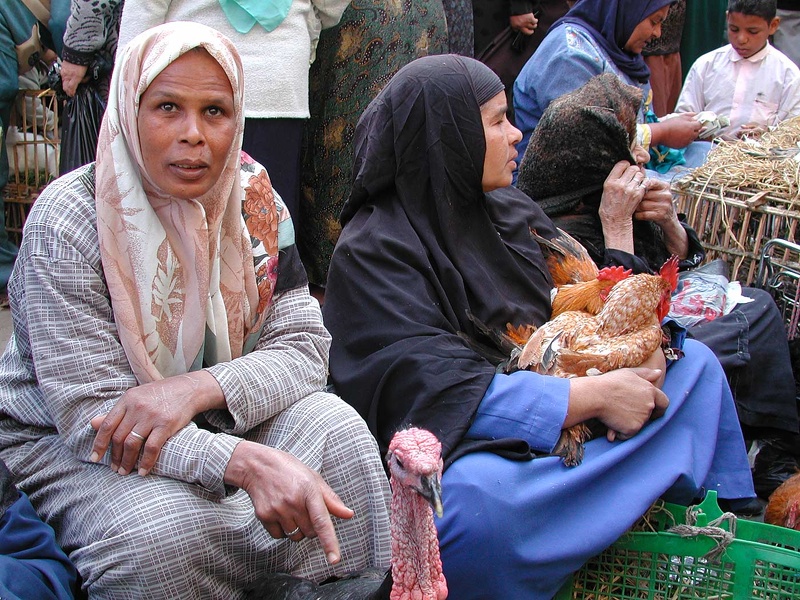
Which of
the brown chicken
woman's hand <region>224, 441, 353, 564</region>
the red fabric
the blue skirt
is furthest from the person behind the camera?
the red fabric

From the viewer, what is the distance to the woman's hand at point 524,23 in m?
5.93

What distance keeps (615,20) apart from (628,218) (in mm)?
2052

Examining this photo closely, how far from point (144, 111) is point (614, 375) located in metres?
1.60

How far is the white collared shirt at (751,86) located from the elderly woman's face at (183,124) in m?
4.99

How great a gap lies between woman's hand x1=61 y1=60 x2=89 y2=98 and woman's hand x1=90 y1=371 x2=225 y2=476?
2.94 meters

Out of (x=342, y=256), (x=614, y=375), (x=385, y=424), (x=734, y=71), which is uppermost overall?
(x=734, y=71)

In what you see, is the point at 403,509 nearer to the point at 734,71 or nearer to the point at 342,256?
the point at 342,256

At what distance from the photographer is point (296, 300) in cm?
257

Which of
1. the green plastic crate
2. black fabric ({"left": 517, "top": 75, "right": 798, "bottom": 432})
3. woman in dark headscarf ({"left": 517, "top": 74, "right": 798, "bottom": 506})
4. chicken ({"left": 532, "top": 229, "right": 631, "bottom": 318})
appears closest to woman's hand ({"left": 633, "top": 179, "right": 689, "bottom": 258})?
woman in dark headscarf ({"left": 517, "top": 74, "right": 798, "bottom": 506})

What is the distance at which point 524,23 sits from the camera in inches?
234

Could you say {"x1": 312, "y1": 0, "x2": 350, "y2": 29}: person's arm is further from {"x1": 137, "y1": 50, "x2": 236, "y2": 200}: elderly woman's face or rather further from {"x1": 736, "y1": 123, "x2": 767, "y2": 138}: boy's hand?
{"x1": 736, "y1": 123, "x2": 767, "y2": 138}: boy's hand

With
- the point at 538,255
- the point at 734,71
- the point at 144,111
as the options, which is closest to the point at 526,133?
the point at 538,255

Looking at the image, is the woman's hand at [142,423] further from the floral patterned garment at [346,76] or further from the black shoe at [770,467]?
the floral patterned garment at [346,76]

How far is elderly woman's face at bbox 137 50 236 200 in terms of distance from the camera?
85.2 inches
